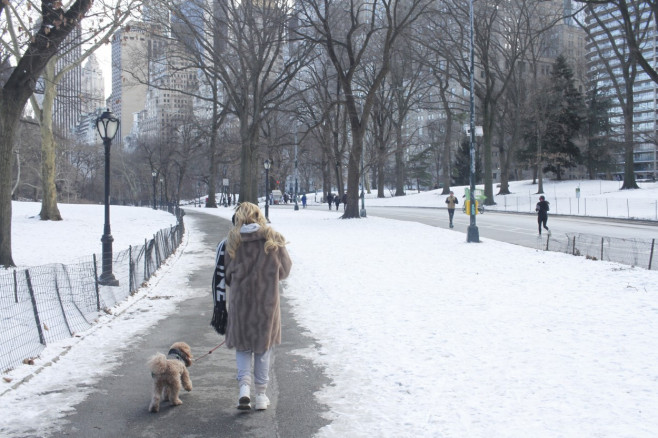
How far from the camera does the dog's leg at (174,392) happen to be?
5.43m

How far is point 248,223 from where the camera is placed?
16.7 feet

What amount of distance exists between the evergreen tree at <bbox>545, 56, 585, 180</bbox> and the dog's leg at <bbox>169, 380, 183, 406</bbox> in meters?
58.4

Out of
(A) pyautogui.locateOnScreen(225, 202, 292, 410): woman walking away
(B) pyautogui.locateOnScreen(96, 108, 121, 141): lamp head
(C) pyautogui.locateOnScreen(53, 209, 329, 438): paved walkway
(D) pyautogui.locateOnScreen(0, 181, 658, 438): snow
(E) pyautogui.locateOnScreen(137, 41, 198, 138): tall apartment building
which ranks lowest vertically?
(C) pyautogui.locateOnScreen(53, 209, 329, 438): paved walkway

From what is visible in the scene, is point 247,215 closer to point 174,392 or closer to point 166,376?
point 166,376

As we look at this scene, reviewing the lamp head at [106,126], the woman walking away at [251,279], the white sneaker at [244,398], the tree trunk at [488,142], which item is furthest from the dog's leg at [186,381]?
the tree trunk at [488,142]

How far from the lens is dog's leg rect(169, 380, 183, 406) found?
5.43m

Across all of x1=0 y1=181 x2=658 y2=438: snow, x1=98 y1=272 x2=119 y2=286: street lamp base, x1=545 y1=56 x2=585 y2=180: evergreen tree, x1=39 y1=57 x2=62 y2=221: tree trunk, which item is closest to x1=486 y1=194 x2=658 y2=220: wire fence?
x1=545 y1=56 x2=585 y2=180: evergreen tree

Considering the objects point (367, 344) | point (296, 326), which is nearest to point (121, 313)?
point (296, 326)

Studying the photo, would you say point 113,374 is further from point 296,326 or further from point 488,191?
point 488,191

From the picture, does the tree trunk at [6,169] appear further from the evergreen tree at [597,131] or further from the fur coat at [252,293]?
the evergreen tree at [597,131]

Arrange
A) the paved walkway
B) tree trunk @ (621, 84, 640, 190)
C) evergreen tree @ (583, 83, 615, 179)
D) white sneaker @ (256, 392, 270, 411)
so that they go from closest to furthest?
the paved walkway
white sneaker @ (256, 392, 270, 411)
tree trunk @ (621, 84, 640, 190)
evergreen tree @ (583, 83, 615, 179)

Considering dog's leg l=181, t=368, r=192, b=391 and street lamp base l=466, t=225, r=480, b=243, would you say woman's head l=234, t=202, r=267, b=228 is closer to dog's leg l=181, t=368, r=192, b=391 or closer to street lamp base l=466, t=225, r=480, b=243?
dog's leg l=181, t=368, r=192, b=391

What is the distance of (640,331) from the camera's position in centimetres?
776

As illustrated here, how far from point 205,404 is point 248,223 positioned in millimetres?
1812
